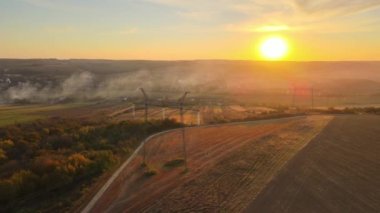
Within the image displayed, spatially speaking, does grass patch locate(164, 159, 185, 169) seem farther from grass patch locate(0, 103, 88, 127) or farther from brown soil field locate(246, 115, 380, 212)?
grass patch locate(0, 103, 88, 127)

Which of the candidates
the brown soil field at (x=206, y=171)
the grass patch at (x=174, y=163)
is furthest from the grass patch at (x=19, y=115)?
the grass patch at (x=174, y=163)

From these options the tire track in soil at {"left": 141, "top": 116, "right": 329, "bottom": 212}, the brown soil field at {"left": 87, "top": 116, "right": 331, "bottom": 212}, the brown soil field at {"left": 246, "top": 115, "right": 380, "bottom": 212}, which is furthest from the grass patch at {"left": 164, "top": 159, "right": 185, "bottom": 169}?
the brown soil field at {"left": 246, "top": 115, "right": 380, "bottom": 212}

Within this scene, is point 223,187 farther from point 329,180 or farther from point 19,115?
point 19,115

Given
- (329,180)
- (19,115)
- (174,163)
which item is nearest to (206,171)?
(174,163)

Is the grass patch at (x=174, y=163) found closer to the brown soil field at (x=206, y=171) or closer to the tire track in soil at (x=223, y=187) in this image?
the brown soil field at (x=206, y=171)

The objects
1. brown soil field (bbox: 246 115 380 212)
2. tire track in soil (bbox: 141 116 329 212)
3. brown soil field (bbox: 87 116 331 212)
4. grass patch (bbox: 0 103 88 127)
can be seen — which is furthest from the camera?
grass patch (bbox: 0 103 88 127)

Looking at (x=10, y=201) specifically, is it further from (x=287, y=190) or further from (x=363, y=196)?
(x=363, y=196)

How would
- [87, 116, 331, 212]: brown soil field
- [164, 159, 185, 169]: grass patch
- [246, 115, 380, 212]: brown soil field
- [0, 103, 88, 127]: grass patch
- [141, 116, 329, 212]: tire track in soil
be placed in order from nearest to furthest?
1. [141, 116, 329, 212]: tire track in soil
2. [246, 115, 380, 212]: brown soil field
3. [87, 116, 331, 212]: brown soil field
4. [164, 159, 185, 169]: grass patch
5. [0, 103, 88, 127]: grass patch
